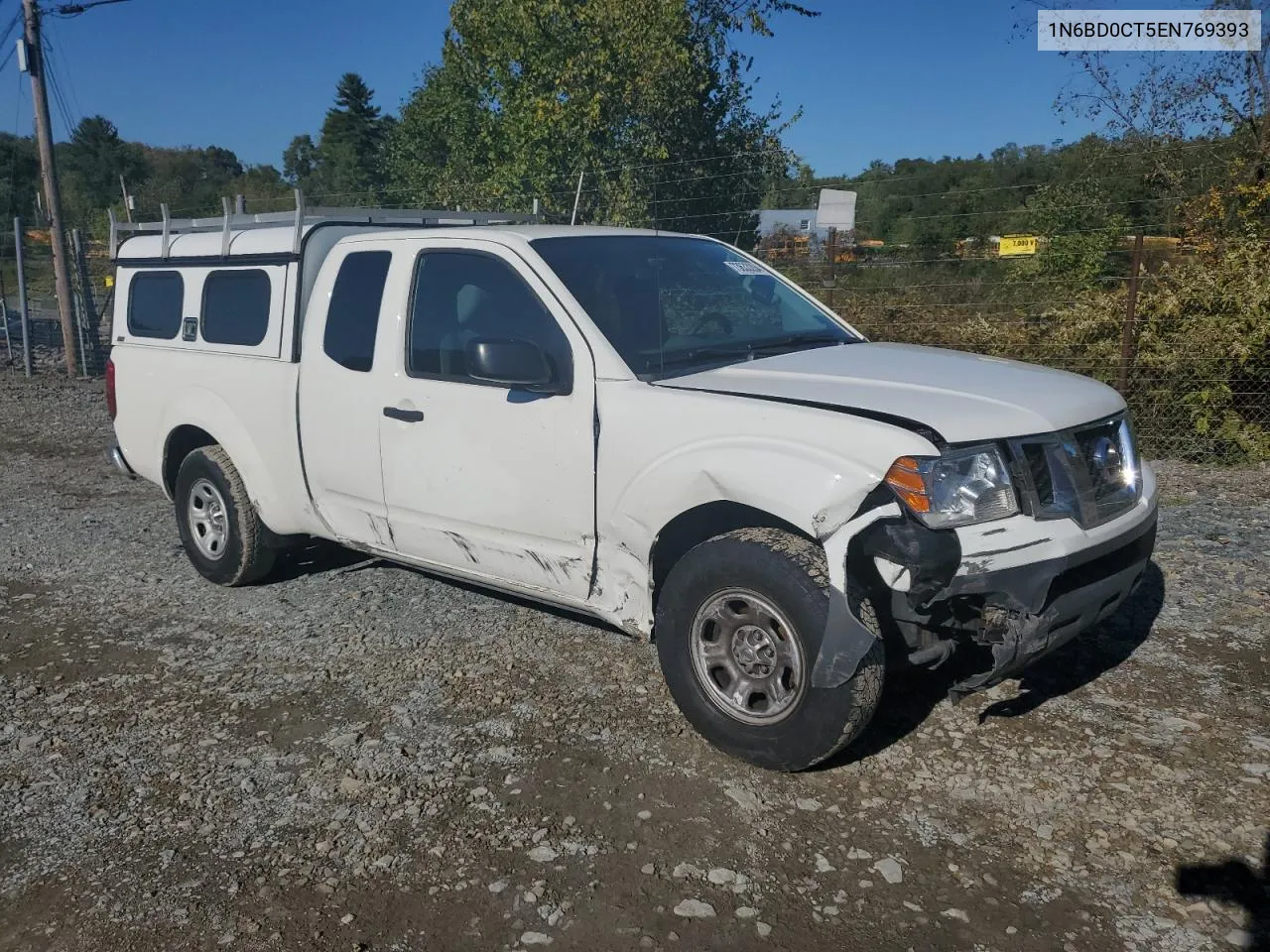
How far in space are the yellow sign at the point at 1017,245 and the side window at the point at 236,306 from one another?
307 inches

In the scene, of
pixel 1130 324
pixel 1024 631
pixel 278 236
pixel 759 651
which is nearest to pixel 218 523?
pixel 278 236

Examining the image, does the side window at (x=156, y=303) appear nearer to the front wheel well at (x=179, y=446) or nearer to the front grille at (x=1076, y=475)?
the front wheel well at (x=179, y=446)

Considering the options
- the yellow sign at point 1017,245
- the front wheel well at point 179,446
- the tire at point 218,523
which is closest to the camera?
the tire at point 218,523

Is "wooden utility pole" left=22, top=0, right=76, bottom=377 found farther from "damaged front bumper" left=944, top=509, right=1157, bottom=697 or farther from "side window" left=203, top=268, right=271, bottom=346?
"damaged front bumper" left=944, top=509, right=1157, bottom=697

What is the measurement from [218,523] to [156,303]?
144 centimetres

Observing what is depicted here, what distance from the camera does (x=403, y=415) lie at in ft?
15.3

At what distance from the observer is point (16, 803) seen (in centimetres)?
370

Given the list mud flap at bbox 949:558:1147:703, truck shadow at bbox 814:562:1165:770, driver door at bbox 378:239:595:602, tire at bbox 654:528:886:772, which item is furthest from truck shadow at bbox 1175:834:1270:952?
driver door at bbox 378:239:595:602

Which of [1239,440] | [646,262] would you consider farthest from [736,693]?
[1239,440]

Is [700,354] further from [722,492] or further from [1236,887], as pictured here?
[1236,887]

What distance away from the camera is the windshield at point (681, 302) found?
426cm

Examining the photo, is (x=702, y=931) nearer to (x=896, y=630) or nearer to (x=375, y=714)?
(x=896, y=630)

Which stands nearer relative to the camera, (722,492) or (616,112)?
(722,492)

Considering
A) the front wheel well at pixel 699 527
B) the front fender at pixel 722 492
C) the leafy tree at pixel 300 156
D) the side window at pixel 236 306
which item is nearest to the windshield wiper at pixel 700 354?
the front fender at pixel 722 492
